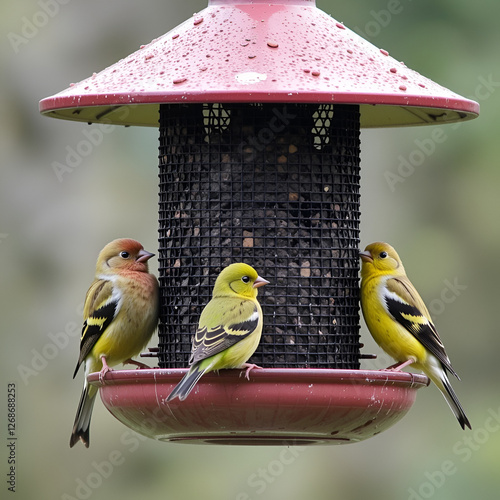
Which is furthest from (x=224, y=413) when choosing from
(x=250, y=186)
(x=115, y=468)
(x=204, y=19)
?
(x=115, y=468)

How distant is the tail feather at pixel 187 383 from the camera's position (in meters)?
A: 7.37

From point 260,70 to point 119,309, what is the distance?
2028 mm

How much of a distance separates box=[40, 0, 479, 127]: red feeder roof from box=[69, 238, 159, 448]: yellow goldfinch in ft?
3.41

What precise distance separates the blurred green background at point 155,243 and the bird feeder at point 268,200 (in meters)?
5.04

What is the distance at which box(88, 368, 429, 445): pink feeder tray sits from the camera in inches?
296

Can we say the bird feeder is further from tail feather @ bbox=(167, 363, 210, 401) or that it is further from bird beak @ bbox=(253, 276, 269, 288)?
bird beak @ bbox=(253, 276, 269, 288)

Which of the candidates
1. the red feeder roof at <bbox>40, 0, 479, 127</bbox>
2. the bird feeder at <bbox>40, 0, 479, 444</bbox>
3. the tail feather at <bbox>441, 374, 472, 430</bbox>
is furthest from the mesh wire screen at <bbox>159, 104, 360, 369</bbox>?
the tail feather at <bbox>441, 374, 472, 430</bbox>

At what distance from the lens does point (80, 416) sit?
9.27 meters

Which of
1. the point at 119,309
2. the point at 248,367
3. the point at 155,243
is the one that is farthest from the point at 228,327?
the point at 155,243

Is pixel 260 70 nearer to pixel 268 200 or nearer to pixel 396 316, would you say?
pixel 268 200

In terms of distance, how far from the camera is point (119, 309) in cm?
866

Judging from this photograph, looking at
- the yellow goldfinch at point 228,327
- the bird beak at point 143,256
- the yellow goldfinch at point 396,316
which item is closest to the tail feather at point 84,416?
the bird beak at point 143,256

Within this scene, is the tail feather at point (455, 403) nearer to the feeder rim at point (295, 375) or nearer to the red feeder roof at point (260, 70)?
the feeder rim at point (295, 375)

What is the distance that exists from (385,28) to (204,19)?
720cm
